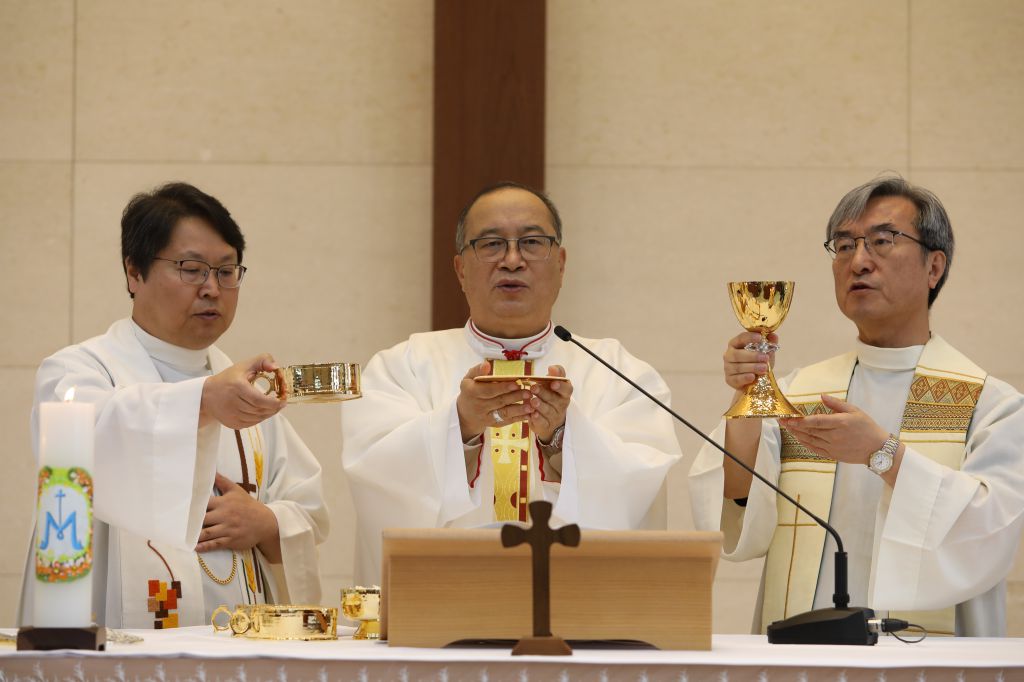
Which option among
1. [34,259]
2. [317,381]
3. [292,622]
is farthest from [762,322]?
[34,259]

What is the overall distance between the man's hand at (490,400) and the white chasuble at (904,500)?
2.30 feet

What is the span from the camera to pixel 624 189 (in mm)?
6531

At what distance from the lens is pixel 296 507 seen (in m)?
4.52

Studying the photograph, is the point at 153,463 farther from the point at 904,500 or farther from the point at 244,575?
the point at 904,500

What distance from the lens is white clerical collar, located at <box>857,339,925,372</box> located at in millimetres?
4398

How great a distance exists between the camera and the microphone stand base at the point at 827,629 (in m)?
3.00

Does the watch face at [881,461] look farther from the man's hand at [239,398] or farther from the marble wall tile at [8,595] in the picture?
the marble wall tile at [8,595]

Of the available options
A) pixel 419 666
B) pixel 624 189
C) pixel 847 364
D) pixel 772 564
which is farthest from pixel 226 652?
pixel 624 189

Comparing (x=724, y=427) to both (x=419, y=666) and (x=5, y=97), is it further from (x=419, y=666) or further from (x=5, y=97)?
(x=5, y=97)

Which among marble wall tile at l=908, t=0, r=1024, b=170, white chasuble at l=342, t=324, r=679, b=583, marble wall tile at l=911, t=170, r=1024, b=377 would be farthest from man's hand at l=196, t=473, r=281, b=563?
marble wall tile at l=908, t=0, r=1024, b=170

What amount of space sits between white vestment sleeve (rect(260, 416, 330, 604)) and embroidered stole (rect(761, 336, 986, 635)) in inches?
59.8

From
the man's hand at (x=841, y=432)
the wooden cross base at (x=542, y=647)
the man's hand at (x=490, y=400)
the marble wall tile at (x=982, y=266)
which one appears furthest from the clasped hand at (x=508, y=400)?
the marble wall tile at (x=982, y=266)

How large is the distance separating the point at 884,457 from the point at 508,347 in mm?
1446

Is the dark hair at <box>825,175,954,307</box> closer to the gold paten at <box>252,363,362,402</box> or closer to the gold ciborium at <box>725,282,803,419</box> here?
the gold ciborium at <box>725,282,803,419</box>
